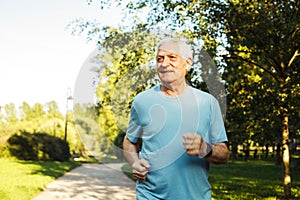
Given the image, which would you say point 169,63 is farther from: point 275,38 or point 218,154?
point 275,38

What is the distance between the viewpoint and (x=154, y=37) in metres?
3.22

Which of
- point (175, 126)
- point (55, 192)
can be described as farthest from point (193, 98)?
point (55, 192)

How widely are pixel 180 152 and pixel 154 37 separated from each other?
1055mm

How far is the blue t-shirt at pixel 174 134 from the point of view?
2473 mm

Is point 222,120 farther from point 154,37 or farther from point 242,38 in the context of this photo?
point 242,38

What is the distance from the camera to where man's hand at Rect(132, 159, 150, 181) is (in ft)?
8.20

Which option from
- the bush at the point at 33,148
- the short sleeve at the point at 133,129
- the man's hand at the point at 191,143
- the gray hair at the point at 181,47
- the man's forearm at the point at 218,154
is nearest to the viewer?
the man's hand at the point at 191,143

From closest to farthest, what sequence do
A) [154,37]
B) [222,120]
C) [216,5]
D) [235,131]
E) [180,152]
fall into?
[180,152]
[222,120]
[154,37]
[216,5]
[235,131]

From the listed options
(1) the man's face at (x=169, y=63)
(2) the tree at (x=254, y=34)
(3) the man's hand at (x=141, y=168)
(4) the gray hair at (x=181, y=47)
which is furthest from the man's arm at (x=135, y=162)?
→ (2) the tree at (x=254, y=34)

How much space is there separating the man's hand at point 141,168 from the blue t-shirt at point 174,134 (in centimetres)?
4

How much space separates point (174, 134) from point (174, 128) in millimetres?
31

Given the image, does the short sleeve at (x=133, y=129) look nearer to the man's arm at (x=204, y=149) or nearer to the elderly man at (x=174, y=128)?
the elderly man at (x=174, y=128)

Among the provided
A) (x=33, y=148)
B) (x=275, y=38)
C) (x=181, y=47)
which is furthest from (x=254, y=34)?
(x=33, y=148)

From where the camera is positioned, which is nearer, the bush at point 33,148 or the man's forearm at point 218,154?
the man's forearm at point 218,154
